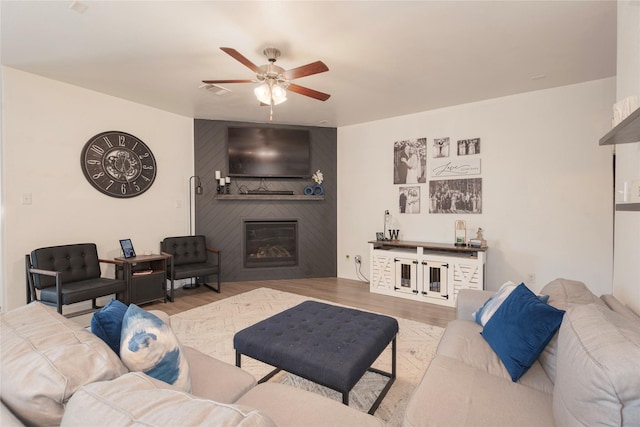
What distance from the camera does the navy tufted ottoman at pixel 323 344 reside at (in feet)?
5.26

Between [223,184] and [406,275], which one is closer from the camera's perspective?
[406,275]

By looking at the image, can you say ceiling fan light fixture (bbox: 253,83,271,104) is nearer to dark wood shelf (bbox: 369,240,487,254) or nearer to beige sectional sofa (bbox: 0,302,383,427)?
beige sectional sofa (bbox: 0,302,383,427)

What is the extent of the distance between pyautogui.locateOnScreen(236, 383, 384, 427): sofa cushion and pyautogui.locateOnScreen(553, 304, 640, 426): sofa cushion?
65 centimetres

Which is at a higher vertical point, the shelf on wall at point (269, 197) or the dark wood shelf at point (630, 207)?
the shelf on wall at point (269, 197)

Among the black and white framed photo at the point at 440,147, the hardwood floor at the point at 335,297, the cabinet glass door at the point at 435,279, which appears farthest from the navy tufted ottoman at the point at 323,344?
the black and white framed photo at the point at 440,147

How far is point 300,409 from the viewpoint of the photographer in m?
1.19

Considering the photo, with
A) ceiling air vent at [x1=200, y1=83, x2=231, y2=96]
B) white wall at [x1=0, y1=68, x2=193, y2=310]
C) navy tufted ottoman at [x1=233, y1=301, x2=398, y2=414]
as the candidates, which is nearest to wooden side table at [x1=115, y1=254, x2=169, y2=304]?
white wall at [x1=0, y1=68, x2=193, y2=310]

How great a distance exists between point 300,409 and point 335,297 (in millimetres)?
3121

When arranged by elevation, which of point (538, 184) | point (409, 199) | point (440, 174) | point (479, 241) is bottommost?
point (479, 241)

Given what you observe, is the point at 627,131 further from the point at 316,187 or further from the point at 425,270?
the point at 316,187

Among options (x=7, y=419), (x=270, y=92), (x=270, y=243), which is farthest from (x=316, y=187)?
(x=7, y=419)

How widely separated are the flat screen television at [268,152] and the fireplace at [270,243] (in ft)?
2.82

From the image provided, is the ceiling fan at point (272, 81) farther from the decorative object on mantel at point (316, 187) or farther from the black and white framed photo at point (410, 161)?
the decorative object on mantel at point (316, 187)

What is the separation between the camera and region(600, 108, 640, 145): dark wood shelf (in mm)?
1199
